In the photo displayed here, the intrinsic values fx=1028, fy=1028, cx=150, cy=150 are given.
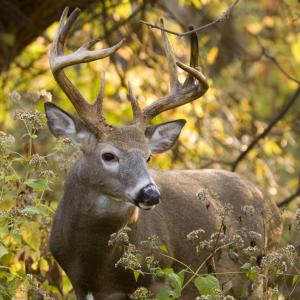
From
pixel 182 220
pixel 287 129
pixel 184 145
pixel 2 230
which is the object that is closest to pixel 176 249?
pixel 182 220

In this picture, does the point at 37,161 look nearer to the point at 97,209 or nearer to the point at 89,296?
the point at 97,209

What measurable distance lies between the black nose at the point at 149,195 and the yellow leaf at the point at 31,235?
106 centimetres

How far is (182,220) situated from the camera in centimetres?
804

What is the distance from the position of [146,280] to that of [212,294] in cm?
125

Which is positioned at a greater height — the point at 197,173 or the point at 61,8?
the point at 61,8

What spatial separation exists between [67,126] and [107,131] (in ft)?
1.12

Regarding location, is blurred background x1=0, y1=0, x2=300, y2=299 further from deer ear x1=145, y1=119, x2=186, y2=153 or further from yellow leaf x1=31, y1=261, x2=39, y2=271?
yellow leaf x1=31, y1=261, x2=39, y2=271

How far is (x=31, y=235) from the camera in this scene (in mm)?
7449

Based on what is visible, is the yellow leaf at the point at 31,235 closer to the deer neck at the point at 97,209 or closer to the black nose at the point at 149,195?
the deer neck at the point at 97,209

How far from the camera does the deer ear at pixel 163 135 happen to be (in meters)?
7.76

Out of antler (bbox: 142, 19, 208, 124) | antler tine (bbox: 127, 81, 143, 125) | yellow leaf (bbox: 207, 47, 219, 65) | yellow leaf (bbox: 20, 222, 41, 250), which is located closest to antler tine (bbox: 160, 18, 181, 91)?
antler (bbox: 142, 19, 208, 124)

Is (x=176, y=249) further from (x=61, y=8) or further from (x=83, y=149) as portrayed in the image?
(x=61, y=8)

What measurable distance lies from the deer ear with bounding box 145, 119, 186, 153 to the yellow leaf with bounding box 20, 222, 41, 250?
108 cm

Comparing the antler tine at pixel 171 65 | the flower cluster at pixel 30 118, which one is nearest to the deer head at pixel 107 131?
the antler tine at pixel 171 65
